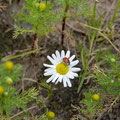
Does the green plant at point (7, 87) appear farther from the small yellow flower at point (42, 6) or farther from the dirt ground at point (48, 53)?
the small yellow flower at point (42, 6)

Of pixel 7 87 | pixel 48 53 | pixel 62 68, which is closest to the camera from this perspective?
pixel 7 87

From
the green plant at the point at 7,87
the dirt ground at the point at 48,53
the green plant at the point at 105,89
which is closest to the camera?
the green plant at the point at 7,87

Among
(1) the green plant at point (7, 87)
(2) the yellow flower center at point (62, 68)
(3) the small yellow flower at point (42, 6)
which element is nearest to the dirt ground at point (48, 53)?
(2) the yellow flower center at point (62, 68)

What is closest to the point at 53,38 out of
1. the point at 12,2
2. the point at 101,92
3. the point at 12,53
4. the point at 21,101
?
the point at 12,53

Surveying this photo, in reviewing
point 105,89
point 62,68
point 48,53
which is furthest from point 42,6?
point 105,89

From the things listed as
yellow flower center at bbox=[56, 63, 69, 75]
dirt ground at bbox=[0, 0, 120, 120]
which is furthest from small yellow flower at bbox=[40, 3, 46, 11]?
dirt ground at bbox=[0, 0, 120, 120]

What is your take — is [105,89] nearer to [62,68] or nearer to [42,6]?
[62,68]

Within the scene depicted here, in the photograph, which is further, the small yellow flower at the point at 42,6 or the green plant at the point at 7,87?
the small yellow flower at the point at 42,6
